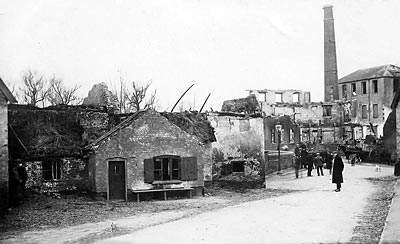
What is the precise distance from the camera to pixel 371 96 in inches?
2411

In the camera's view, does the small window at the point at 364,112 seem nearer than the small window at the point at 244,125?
No

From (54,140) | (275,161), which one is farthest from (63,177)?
(275,161)

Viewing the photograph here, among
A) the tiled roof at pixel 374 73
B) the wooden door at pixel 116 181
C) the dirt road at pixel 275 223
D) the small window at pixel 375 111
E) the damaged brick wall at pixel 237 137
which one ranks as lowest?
the dirt road at pixel 275 223

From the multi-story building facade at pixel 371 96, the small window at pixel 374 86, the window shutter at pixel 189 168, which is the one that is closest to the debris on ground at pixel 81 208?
the window shutter at pixel 189 168

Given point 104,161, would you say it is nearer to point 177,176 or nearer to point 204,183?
point 177,176

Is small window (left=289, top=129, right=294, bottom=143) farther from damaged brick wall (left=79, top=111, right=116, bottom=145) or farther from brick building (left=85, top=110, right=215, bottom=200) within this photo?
damaged brick wall (left=79, top=111, right=116, bottom=145)

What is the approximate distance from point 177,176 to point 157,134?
2.21m

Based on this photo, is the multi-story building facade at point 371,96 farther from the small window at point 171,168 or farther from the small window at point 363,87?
the small window at point 171,168

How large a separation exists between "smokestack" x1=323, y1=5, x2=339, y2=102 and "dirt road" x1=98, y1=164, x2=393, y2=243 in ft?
148

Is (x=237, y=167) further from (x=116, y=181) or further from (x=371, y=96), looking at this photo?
→ (x=371, y=96)

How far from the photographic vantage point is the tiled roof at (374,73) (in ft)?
195

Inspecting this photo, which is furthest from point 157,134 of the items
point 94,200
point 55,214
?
point 55,214

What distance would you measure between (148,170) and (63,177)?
3921mm

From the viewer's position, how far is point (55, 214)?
1933 centimetres
